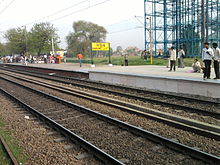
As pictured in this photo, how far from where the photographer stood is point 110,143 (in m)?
6.26

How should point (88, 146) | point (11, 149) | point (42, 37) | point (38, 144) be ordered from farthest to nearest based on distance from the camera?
point (42, 37) → point (38, 144) → point (11, 149) → point (88, 146)

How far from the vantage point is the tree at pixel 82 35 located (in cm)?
7400

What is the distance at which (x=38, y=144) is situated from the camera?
6.50 meters

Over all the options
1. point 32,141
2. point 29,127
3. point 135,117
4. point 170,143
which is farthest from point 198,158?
point 29,127

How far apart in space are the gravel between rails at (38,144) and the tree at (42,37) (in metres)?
57.9

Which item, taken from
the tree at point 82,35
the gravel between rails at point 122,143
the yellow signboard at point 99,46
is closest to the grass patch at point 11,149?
the gravel between rails at point 122,143

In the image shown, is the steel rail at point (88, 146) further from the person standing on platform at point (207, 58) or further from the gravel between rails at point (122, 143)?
the person standing on platform at point (207, 58)

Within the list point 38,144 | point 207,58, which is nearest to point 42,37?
point 207,58

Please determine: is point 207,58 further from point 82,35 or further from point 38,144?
point 82,35

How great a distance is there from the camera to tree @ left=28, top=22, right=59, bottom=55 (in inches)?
2581

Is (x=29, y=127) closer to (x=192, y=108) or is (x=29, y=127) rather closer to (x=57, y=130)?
(x=57, y=130)

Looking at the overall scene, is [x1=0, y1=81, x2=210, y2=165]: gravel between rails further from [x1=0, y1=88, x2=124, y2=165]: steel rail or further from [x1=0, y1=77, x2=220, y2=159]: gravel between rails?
[x1=0, y1=77, x2=220, y2=159]: gravel between rails

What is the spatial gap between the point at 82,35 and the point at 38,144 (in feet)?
237

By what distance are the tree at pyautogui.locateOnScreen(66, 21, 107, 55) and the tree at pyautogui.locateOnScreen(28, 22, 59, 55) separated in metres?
7.16
